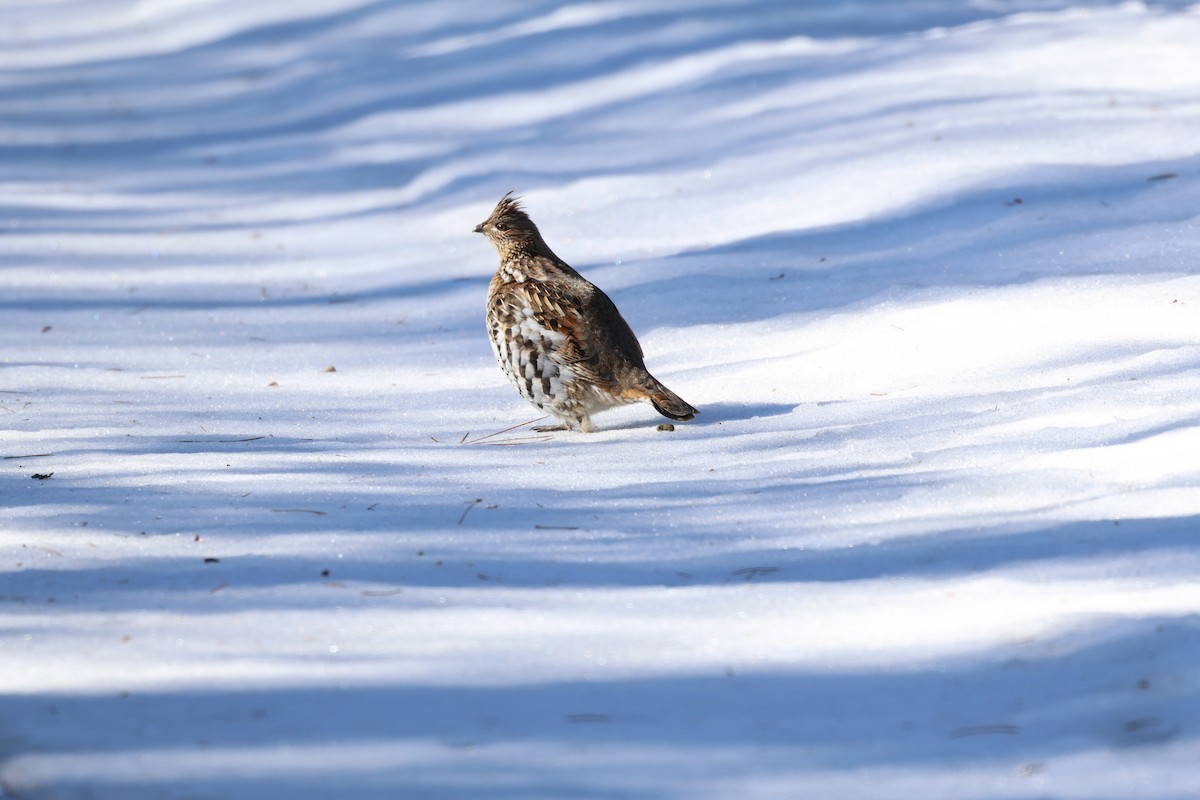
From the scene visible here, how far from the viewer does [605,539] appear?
3873 mm

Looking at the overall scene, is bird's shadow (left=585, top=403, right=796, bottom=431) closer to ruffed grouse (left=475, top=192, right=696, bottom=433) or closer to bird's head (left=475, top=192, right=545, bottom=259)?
ruffed grouse (left=475, top=192, right=696, bottom=433)

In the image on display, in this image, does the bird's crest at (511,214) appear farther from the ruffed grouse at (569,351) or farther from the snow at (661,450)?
the snow at (661,450)

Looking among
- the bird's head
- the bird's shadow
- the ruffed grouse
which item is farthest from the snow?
the bird's head

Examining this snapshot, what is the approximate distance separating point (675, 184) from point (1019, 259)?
2952 mm

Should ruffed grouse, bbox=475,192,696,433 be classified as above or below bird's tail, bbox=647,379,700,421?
above

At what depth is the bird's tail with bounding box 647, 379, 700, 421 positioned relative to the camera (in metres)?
5.05

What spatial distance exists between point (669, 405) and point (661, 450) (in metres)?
0.26

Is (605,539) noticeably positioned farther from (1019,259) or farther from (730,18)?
(730,18)

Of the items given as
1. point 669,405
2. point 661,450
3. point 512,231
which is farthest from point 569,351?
point 512,231

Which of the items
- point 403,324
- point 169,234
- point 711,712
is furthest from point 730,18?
point 711,712

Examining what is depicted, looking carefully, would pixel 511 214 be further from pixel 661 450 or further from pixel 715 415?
pixel 661 450

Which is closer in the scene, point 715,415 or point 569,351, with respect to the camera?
point 569,351

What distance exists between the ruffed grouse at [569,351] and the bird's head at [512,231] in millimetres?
259

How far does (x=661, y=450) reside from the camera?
4.88 meters
